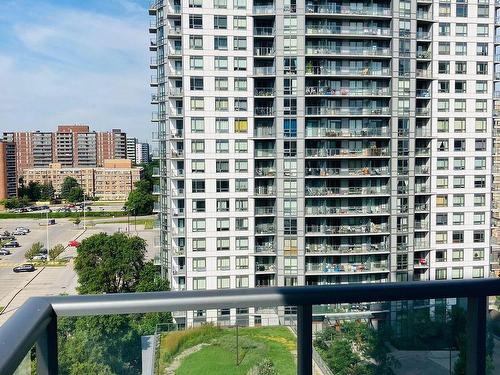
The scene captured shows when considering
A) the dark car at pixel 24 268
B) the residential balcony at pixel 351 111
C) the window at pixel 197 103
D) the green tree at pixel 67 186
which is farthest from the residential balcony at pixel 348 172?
the green tree at pixel 67 186

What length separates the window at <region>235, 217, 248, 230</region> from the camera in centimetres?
1271

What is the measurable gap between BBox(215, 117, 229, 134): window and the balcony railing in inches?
457

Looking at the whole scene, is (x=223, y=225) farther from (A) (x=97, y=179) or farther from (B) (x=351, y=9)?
(A) (x=97, y=179)

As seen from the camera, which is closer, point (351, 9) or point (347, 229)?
point (351, 9)

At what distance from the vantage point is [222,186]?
1260 cm

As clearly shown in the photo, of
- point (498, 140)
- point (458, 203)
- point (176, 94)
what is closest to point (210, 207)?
point (176, 94)

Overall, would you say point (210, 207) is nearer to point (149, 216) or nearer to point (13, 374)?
point (13, 374)

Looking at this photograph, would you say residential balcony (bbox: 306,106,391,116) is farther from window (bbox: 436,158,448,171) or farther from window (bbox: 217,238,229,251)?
window (bbox: 217,238,229,251)

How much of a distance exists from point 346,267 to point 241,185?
3.76m

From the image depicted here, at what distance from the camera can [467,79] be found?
44.4ft

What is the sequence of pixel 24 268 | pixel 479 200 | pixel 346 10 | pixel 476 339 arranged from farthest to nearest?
1. pixel 24 268
2. pixel 479 200
3. pixel 346 10
4. pixel 476 339

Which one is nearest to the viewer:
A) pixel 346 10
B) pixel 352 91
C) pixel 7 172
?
pixel 346 10

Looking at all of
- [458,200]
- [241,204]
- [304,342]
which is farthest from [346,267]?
[304,342]

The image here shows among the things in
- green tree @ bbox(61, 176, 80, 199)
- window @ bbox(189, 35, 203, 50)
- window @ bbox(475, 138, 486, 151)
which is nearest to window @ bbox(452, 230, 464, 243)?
window @ bbox(475, 138, 486, 151)
